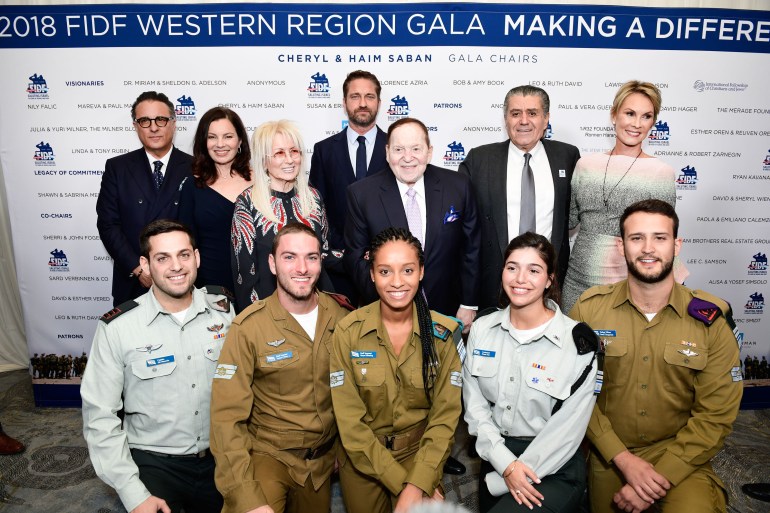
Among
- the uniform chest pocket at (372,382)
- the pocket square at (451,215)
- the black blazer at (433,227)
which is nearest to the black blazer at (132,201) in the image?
the black blazer at (433,227)

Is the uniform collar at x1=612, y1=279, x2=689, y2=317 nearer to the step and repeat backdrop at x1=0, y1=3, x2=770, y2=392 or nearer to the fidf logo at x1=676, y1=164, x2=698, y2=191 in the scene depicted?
the step and repeat backdrop at x1=0, y1=3, x2=770, y2=392

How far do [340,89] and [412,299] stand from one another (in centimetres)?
236

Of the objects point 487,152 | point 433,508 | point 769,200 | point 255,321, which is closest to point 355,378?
point 255,321

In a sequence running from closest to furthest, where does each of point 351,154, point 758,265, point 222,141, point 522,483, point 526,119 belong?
1. point 522,483
2. point 526,119
3. point 222,141
4. point 351,154
5. point 758,265

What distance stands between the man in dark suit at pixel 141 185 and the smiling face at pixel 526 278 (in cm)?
230

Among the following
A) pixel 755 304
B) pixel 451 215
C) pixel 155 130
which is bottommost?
pixel 755 304

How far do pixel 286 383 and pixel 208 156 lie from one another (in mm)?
1655

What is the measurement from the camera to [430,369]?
251 cm

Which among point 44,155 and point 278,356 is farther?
point 44,155

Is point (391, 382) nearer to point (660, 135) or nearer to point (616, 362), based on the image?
point (616, 362)

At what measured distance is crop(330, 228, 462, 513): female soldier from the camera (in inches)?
96.2

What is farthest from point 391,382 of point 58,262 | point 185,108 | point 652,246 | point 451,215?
point 58,262

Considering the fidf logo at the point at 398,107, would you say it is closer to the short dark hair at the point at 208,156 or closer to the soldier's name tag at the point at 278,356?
the short dark hair at the point at 208,156

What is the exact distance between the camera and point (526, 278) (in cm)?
243
